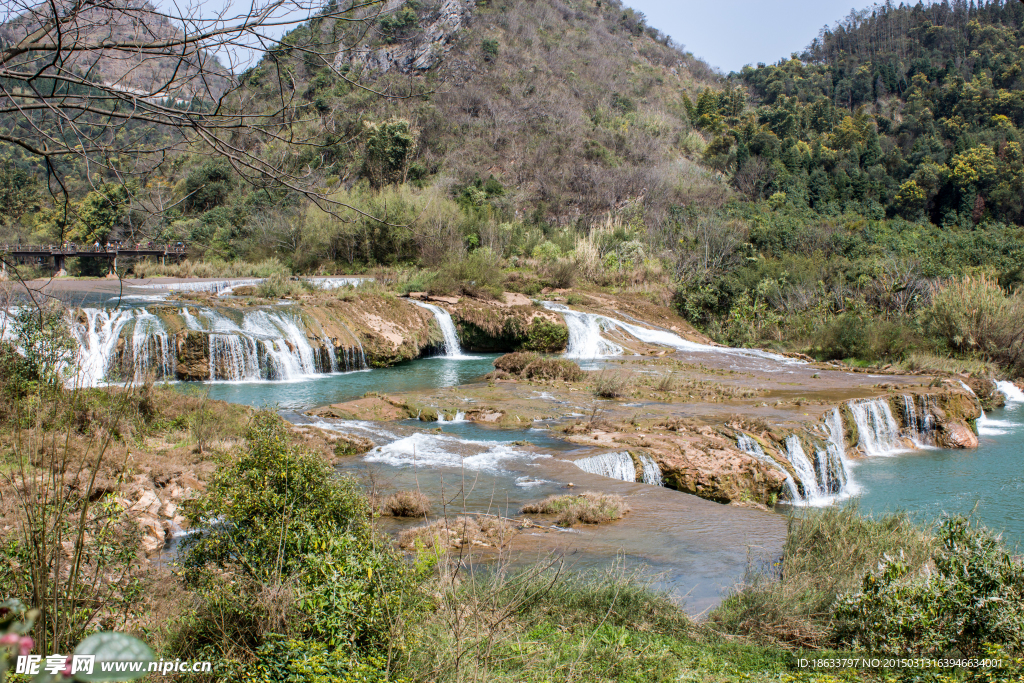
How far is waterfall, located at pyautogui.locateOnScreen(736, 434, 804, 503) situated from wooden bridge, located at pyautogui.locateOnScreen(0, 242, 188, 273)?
6470 millimetres

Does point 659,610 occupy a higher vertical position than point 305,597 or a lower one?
lower

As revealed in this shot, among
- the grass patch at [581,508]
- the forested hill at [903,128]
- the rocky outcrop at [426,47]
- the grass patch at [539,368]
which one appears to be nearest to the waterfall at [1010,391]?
the grass patch at [539,368]

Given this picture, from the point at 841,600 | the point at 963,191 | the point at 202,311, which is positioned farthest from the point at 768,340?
the point at 963,191

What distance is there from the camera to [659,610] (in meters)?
3.88

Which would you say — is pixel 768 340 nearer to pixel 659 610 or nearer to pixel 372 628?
pixel 659 610

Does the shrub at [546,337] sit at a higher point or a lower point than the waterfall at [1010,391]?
higher

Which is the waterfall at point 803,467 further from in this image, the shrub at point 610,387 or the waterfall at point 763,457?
the shrub at point 610,387

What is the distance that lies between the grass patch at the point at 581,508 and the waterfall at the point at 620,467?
1371 millimetres

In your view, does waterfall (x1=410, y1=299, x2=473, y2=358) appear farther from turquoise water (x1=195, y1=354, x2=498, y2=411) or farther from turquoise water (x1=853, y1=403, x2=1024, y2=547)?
turquoise water (x1=853, y1=403, x2=1024, y2=547)

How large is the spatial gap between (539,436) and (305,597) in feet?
20.1

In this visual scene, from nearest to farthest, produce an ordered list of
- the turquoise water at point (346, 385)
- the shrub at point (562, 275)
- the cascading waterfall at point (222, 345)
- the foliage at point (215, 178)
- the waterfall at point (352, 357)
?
1. the turquoise water at point (346, 385)
2. the cascading waterfall at point (222, 345)
3. the waterfall at point (352, 357)
4. the shrub at point (562, 275)
5. the foliage at point (215, 178)

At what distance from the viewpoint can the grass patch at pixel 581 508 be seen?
5.91m

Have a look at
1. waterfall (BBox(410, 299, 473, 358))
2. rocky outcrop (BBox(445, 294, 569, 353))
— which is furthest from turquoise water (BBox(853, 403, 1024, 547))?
waterfall (BBox(410, 299, 473, 358))

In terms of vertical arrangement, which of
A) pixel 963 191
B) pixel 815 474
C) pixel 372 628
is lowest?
pixel 815 474
